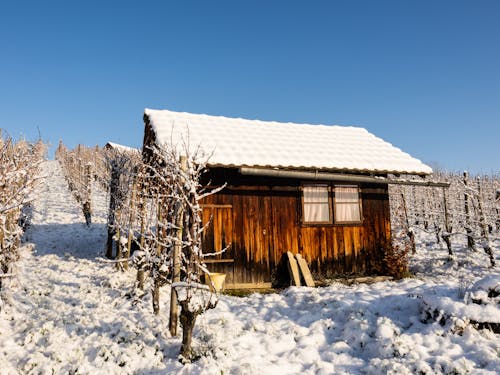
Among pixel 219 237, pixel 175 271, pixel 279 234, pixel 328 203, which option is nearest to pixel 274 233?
pixel 279 234

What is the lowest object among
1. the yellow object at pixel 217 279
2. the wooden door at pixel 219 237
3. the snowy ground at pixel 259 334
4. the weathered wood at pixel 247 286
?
the snowy ground at pixel 259 334

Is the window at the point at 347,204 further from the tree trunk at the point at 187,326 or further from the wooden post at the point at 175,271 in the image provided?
the tree trunk at the point at 187,326

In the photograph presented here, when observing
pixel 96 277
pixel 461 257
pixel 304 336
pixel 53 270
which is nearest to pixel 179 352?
pixel 304 336

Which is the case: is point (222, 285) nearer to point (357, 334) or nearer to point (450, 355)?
point (357, 334)

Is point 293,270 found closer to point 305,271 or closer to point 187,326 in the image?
point 305,271

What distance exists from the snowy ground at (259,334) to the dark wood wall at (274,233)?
1293 millimetres

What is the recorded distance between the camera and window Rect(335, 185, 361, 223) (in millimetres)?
11366

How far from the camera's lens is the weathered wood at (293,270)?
9.78 metres

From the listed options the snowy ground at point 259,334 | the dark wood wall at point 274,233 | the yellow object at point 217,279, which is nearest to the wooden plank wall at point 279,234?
the dark wood wall at point 274,233

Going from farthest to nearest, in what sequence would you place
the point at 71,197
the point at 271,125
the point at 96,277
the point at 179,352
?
the point at 71,197 < the point at 271,125 < the point at 96,277 < the point at 179,352

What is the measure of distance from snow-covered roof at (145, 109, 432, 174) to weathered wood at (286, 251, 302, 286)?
8.66 feet

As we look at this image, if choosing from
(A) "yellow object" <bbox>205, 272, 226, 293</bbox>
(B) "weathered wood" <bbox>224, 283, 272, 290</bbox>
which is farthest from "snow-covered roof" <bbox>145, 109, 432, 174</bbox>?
(B) "weathered wood" <bbox>224, 283, 272, 290</bbox>

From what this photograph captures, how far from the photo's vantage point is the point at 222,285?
9.59 metres

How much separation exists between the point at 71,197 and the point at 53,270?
2031 centimetres
